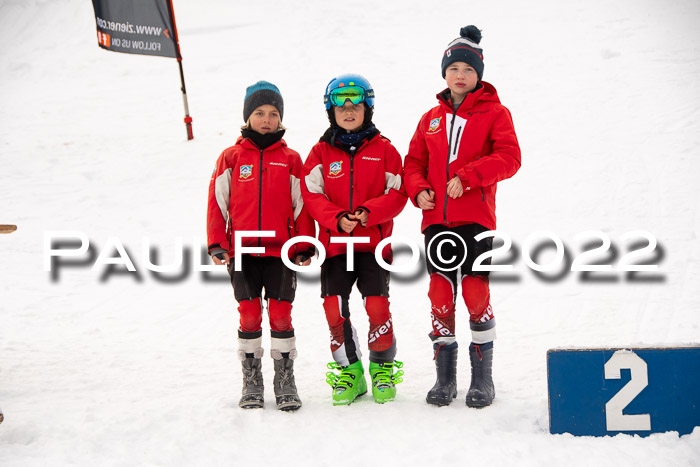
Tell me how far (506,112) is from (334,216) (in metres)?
1.15

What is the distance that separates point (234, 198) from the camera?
3.82 m

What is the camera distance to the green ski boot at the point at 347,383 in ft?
12.2

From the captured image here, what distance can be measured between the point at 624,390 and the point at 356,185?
69.6 inches

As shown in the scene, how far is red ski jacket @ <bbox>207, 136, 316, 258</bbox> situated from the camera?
377 centimetres

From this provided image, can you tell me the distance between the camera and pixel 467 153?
3715mm

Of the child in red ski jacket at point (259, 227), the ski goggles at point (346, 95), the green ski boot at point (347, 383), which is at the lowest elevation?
the green ski boot at point (347, 383)

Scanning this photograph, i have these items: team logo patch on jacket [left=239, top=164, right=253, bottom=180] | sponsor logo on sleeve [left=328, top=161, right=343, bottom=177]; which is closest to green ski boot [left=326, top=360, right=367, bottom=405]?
sponsor logo on sleeve [left=328, top=161, right=343, bottom=177]

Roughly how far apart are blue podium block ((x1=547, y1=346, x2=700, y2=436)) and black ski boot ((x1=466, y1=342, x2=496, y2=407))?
0.57m

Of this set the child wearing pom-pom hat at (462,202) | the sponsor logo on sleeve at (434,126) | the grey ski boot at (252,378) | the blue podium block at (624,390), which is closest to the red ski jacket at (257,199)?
the grey ski boot at (252,378)

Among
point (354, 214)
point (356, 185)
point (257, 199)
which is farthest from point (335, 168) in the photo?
point (257, 199)

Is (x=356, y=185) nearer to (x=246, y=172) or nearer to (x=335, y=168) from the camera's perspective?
(x=335, y=168)

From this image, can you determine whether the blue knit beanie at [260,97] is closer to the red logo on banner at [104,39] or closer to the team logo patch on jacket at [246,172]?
the team logo patch on jacket at [246,172]

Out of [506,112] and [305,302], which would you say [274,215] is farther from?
[305,302]

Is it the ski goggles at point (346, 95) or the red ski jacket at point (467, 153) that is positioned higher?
the ski goggles at point (346, 95)
